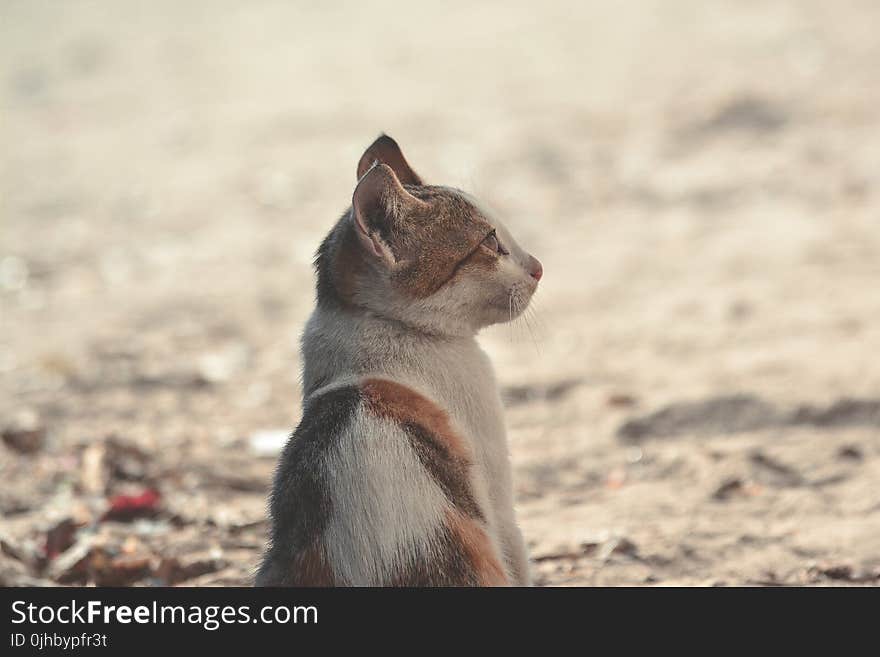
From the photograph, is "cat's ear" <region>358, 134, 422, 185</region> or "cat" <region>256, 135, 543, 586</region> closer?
"cat" <region>256, 135, 543, 586</region>

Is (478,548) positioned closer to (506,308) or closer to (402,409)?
(402,409)

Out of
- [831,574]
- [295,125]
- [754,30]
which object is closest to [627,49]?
[754,30]

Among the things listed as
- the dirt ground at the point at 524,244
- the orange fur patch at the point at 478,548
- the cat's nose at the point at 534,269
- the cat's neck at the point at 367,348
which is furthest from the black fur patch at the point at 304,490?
the dirt ground at the point at 524,244

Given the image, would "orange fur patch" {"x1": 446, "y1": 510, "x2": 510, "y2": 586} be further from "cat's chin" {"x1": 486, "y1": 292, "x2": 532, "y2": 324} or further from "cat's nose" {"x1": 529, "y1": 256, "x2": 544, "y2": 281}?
"cat's nose" {"x1": 529, "y1": 256, "x2": 544, "y2": 281}

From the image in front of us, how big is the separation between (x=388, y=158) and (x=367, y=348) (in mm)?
713

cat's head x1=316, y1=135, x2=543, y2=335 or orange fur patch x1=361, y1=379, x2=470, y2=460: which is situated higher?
cat's head x1=316, y1=135, x2=543, y2=335

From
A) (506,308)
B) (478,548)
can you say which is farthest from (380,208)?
(478,548)

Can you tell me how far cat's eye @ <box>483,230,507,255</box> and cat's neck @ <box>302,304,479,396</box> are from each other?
0.87ft

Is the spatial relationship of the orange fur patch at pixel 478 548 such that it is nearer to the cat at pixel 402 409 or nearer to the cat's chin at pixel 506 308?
the cat at pixel 402 409

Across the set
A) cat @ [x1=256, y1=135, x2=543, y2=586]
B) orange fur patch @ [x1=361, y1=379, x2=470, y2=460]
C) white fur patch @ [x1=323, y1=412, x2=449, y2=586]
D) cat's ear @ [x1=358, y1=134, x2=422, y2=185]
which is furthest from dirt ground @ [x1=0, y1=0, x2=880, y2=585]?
white fur patch @ [x1=323, y1=412, x2=449, y2=586]

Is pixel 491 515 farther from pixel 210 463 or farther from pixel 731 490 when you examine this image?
pixel 210 463

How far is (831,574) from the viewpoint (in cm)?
396

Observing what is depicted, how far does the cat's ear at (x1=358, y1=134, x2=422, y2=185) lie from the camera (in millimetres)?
3537

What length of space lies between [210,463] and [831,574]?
2.86 meters
